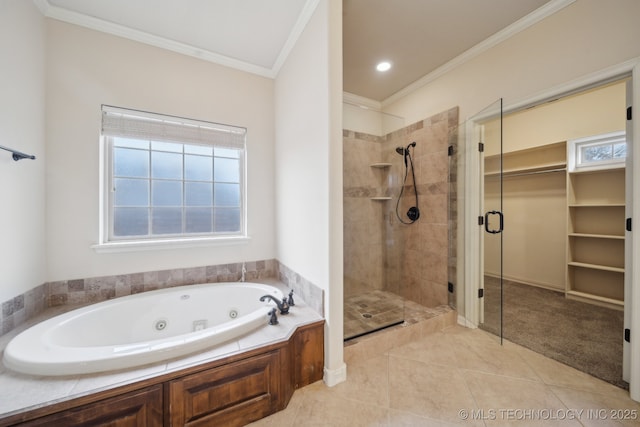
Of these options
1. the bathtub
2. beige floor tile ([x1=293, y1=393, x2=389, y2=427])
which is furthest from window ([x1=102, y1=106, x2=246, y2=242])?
beige floor tile ([x1=293, y1=393, x2=389, y2=427])

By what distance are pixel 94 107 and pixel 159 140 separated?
47 centimetres

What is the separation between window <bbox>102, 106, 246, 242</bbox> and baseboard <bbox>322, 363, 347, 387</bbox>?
1527mm

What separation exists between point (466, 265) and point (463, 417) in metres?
1.33

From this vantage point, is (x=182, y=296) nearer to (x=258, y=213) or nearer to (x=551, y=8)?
(x=258, y=213)

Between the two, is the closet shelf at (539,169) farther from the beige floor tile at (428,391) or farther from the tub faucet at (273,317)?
the tub faucet at (273,317)

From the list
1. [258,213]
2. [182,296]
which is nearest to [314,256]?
[258,213]

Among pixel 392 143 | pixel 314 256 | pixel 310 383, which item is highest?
pixel 392 143

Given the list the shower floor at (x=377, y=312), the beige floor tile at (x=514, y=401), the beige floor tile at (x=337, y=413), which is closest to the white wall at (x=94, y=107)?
the shower floor at (x=377, y=312)

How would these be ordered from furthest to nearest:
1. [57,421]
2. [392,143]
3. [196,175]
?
1. [392,143]
2. [196,175]
3. [57,421]

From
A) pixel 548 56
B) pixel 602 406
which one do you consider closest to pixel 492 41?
pixel 548 56

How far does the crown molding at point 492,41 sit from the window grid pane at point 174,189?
222 centimetres

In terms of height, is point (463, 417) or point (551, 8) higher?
point (551, 8)

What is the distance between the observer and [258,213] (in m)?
2.46

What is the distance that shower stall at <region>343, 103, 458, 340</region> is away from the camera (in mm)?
2379
